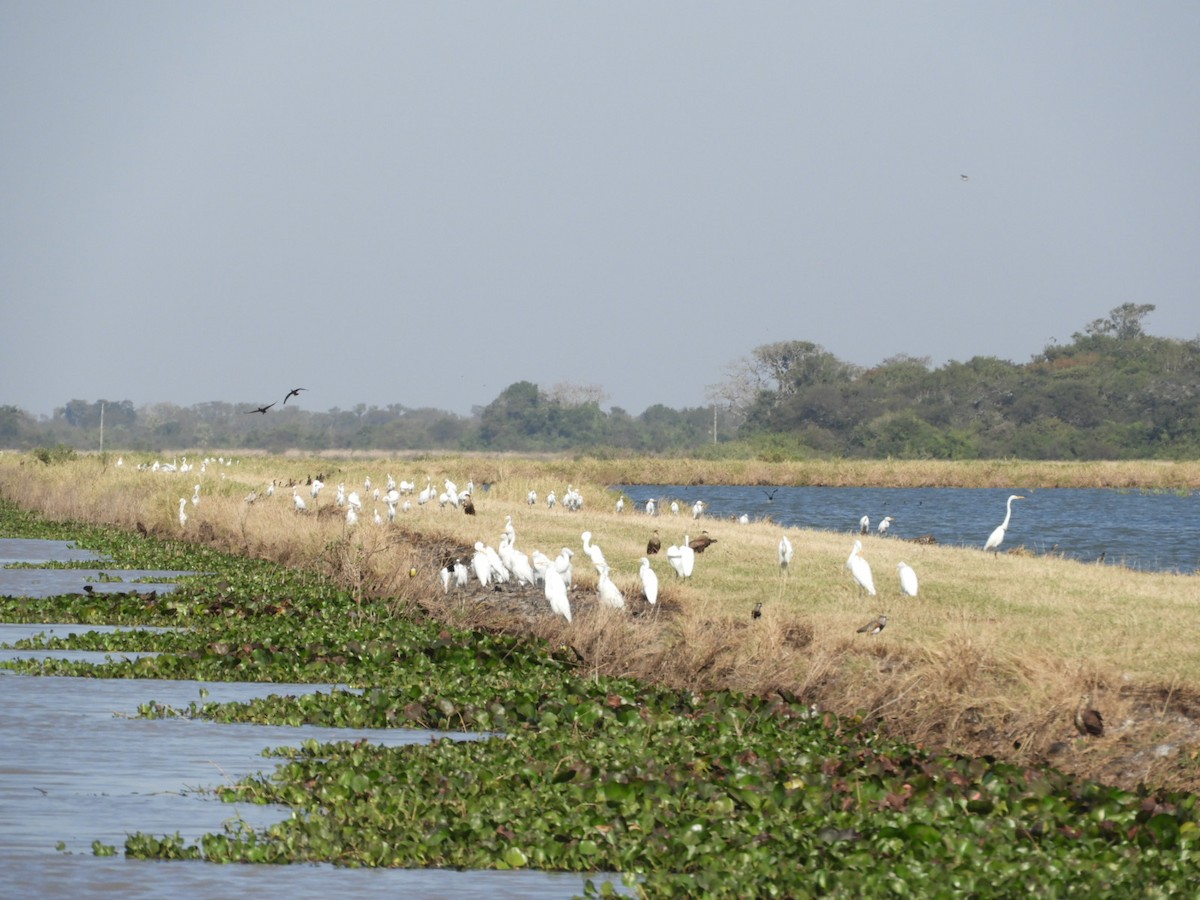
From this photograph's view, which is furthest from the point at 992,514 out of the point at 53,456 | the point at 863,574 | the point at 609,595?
the point at 609,595

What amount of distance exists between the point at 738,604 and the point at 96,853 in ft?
33.1

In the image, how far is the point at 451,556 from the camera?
81.9 feet

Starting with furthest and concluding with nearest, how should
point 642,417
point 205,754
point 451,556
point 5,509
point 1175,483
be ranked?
point 642,417
point 1175,483
point 5,509
point 451,556
point 205,754

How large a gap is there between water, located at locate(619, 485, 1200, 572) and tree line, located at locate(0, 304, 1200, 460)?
1739cm

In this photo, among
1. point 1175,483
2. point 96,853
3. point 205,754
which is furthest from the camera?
point 1175,483

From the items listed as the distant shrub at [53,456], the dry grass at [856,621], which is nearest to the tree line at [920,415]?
the distant shrub at [53,456]

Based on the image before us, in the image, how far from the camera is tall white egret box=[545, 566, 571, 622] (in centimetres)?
1717

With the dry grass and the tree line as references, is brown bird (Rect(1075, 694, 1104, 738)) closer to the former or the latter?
the dry grass

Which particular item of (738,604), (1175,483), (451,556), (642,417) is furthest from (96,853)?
(642,417)

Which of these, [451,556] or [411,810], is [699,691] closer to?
[411,810]

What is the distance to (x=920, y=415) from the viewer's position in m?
105

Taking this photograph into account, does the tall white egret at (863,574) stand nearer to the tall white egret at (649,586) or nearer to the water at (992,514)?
the tall white egret at (649,586)

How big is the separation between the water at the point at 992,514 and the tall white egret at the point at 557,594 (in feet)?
33.5

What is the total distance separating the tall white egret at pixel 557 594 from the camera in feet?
56.3
